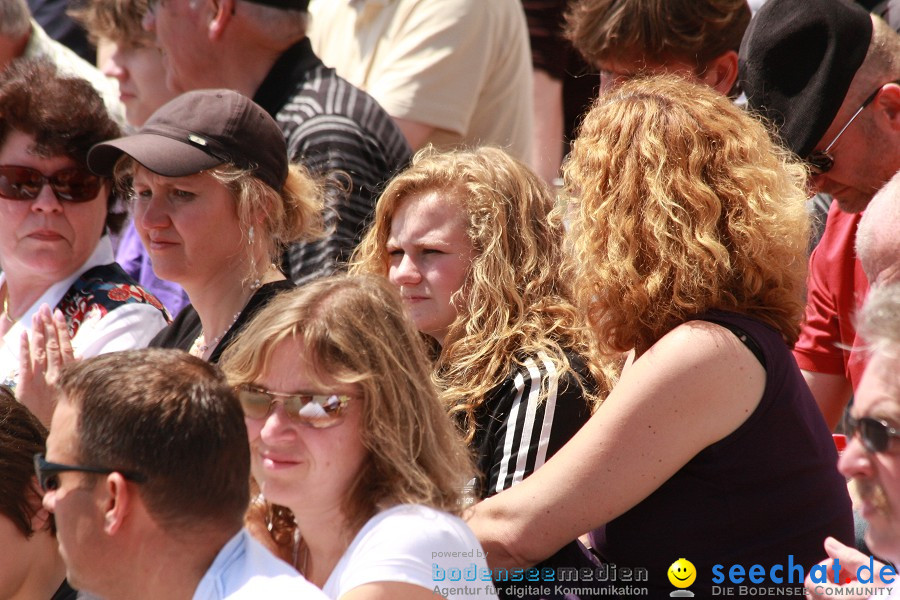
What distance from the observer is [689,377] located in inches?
95.3

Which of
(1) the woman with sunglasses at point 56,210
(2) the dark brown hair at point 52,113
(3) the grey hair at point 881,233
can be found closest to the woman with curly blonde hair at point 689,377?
(3) the grey hair at point 881,233

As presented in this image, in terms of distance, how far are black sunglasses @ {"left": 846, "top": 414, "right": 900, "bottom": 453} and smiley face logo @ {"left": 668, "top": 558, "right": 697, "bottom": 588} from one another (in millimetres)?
649

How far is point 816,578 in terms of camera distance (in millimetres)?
2281

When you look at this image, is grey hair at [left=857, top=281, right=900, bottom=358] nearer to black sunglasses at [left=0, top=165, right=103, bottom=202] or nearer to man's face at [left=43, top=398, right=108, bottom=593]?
man's face at [left=43, top=398, right=108, bottom=593]

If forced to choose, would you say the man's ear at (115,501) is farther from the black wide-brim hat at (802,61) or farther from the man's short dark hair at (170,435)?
the black wide-brim hat at (802,61)

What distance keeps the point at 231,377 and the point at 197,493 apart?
36 cm

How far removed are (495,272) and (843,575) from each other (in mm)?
1153

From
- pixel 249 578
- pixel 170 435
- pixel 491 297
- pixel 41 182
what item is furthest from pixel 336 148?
pixel 249 578

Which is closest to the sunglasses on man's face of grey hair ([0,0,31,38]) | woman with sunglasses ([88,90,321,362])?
woman with sunglasses ([88,90,321,362])

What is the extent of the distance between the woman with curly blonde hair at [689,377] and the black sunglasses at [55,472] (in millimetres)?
775

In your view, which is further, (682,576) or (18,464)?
(18,464)

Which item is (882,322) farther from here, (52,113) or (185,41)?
(185,41)

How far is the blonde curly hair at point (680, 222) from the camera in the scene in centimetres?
256

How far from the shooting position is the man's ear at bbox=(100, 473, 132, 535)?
7.02 feet
